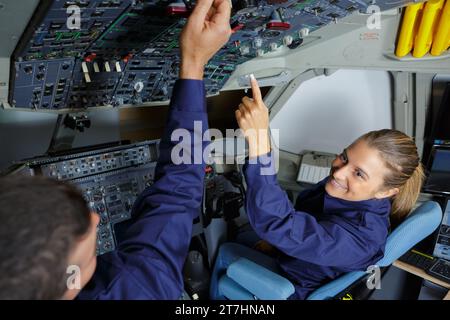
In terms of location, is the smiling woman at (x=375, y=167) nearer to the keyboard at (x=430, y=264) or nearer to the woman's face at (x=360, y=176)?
the woman's face at (x=360, y=176)

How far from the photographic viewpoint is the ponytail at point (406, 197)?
62.2 inches

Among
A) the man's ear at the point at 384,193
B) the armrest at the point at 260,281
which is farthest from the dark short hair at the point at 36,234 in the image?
the man's ear at the point at 384,193

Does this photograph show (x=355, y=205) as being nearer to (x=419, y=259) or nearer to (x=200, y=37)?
(x=200, y=37)

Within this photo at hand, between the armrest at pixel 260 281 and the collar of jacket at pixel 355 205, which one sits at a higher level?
the collar of jacket at pixel 355 205

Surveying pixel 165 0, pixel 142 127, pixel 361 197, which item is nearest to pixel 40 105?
pixel 165 0

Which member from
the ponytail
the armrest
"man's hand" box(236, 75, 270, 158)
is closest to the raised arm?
"man's hand" box(236, 75, 270, 158)

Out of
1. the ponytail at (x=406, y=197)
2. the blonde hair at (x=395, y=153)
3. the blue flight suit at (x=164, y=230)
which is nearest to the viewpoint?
the blue flight suit at (x=164, y=230)

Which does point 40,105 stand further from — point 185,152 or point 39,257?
point 39,257

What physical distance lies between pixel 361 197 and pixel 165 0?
1014 mm

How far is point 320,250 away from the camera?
1244 millimetres

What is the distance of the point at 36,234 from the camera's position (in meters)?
0.53

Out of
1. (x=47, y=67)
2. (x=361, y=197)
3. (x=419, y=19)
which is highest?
(x=419, y=19)

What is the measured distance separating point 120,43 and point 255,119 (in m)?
0.79

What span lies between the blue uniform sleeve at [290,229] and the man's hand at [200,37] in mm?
390
